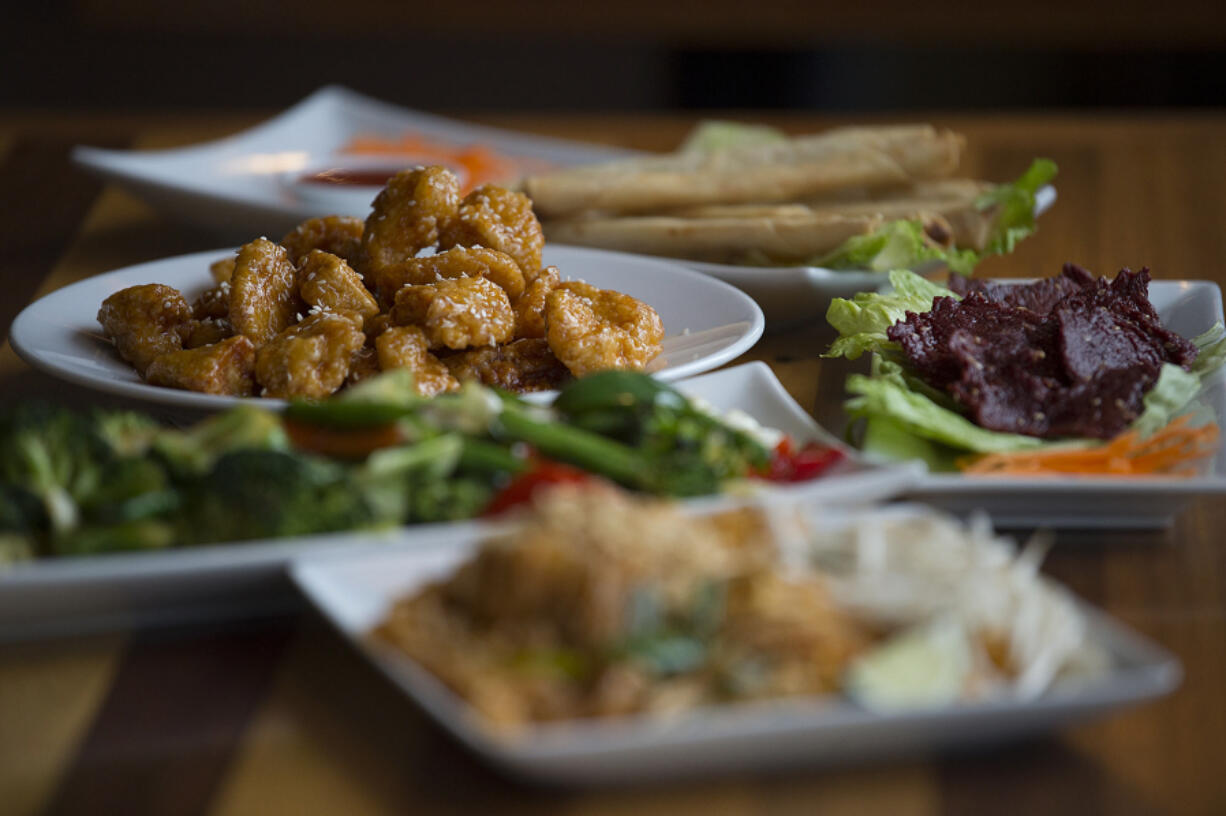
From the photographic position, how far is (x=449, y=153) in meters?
4.51

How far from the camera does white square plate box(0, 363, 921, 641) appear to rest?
5.32 feet

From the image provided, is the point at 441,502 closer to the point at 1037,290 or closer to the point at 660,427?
the point at 660,427

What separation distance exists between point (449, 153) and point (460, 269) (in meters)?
1.92

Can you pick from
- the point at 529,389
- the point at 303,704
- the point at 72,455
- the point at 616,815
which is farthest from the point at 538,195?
the point at 616,815

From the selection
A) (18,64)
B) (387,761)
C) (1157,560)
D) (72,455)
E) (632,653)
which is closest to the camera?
(632,653)

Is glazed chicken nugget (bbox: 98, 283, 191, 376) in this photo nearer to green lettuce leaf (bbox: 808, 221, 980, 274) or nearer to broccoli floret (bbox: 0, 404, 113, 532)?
broccoli floret (bbox: 0, 404, 113, 532)

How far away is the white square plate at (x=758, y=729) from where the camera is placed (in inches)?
51.1

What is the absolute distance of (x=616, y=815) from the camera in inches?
54.5

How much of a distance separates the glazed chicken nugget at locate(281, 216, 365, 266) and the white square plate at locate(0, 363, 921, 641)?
1172mm

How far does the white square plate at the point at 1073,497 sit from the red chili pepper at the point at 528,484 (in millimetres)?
505

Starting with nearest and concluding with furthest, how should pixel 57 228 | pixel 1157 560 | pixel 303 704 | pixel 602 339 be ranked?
pixel 303 704
pixel 1157 560
pixel 602 339
pixel 57 228

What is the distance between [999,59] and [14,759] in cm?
702

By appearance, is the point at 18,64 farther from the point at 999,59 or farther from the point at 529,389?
the point at 529,389

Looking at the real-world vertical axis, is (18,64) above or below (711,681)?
below
